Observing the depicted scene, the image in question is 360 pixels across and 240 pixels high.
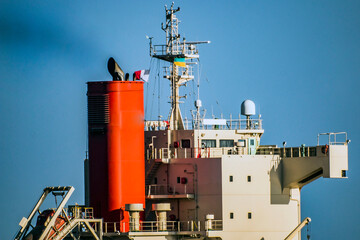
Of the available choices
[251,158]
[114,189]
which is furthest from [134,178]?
[251,158]

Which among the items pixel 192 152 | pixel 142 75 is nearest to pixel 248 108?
pixel 192 152

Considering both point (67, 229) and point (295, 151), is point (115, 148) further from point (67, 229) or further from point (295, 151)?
point (295, 151)

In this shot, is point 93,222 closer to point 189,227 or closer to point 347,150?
point 189,227

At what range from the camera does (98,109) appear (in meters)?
85.1

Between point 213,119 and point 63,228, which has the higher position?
point 213,119

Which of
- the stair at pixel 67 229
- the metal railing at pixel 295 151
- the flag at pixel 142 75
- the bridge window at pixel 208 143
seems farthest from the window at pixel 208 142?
the stair at pixel 67 229

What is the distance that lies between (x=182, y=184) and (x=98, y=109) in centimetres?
669

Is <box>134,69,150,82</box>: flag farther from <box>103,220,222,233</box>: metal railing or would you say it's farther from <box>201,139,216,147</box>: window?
<box>103,220,222,233</box>: metal railing

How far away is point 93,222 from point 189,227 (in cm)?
570

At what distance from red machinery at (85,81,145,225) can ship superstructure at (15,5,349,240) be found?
0.06 metres

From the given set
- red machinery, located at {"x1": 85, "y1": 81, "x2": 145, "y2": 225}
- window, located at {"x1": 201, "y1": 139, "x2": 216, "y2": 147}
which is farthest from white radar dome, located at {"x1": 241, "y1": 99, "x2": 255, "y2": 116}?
red machinery, located at {"x1": 85, "y1": 81, "x2": 145, "y2": 225}

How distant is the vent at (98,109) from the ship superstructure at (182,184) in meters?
0.06

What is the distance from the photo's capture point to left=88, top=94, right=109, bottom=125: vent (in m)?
84.9

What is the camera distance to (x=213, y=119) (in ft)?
291
